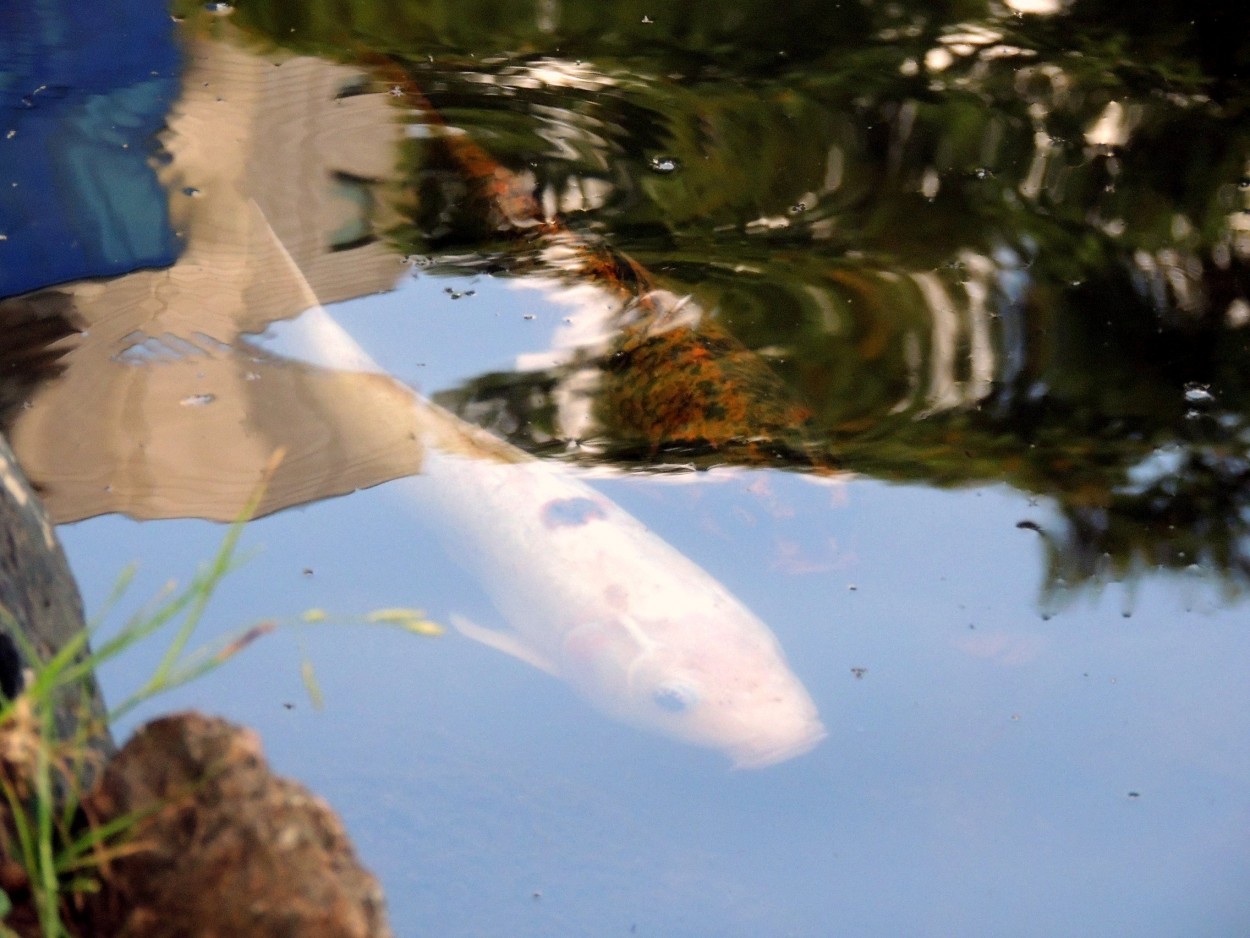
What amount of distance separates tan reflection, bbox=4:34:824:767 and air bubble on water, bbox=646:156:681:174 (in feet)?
3.22

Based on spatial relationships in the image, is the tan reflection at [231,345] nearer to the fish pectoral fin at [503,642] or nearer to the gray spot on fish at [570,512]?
the gray spot on fish at [570,512]

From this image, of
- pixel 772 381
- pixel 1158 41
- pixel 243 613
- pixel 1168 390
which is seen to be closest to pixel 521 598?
pixel 243 613

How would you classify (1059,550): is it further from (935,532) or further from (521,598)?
(521,598)

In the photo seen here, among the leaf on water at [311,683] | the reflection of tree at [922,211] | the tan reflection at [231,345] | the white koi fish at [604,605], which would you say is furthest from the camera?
the reflection of tree at [922,211]

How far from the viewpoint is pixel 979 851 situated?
6.88 feet

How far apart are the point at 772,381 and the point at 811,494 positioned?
17.2 inches

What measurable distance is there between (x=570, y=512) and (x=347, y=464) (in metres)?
0.57

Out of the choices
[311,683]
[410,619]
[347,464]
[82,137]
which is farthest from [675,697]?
[82,137]

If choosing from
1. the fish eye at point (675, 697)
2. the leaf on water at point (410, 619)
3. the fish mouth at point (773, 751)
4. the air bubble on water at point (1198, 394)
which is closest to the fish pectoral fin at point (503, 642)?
the fish eye at point (675, 697)

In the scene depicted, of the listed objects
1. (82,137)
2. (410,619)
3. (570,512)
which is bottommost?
(570,512)

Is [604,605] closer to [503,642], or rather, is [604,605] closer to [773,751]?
[503,642]

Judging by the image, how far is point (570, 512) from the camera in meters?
2.69

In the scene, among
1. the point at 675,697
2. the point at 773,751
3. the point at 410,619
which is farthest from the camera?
the point at 675,697

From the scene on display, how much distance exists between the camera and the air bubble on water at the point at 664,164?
382 centimetres
